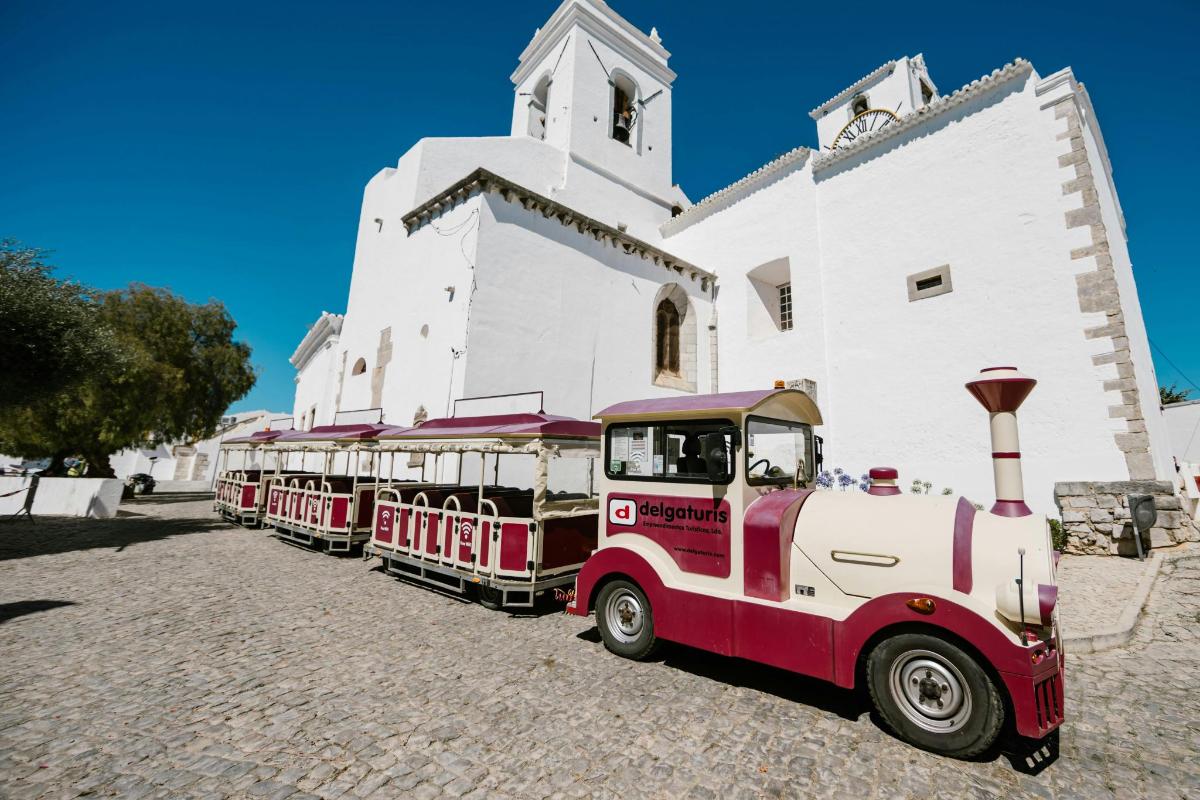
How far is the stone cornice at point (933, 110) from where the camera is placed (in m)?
11.4

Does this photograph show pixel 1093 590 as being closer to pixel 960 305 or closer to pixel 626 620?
pixel 626 620

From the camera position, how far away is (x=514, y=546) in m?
6.06

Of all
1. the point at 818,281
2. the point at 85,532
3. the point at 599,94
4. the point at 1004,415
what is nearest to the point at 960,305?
the point at 818,281

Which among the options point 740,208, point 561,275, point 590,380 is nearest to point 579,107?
point 740,208

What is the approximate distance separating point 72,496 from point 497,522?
1665 centimetres

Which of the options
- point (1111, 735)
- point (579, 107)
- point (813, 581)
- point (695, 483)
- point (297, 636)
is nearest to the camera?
point (1111, 735)

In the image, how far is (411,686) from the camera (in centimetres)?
395

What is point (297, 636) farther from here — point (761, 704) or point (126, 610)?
Answer: point (761, 704)

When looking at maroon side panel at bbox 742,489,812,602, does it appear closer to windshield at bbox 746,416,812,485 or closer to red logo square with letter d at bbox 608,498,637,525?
windshield at bbox 746,416,812,485

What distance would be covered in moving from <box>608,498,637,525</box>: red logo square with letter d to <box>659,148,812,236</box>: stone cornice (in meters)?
14.9

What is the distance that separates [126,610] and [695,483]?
6733 mm

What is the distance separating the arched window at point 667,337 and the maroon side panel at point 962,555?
13.2 metres

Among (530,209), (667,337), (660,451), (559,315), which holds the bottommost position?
(660,451)

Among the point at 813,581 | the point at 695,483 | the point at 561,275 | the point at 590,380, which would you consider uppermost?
the point at 561,275
